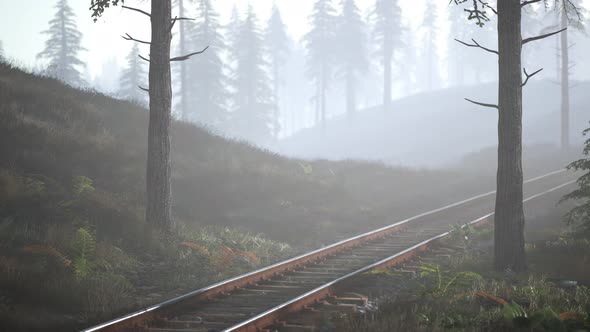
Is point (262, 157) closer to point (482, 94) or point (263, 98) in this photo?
point (263, 98)

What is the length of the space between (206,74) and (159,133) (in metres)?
37.4

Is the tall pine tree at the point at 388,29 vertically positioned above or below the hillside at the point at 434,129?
above

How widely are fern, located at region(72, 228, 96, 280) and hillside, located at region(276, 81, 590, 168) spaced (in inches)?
1297

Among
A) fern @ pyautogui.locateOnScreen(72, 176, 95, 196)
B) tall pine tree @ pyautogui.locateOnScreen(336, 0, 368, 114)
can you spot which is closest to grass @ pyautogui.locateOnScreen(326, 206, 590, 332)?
fern @ pyautogui.locateOnScreen(72, 176, 95, 196)

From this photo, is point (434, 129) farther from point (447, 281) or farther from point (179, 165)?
point (447, 281)

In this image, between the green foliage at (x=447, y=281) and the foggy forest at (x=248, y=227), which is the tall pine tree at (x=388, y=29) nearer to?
the foggy forest at (x=248, y=227)

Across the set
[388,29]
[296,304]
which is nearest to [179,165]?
[296,304]

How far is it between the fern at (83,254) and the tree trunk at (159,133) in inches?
92.1

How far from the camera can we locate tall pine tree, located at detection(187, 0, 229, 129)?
160 feet

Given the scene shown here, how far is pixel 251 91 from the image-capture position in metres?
54.6

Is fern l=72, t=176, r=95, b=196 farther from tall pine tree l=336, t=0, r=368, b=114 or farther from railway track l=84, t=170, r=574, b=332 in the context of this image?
tall pine tree l=336, t=0, r=368, b=114

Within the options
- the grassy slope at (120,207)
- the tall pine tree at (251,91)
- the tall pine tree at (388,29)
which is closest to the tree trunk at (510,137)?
the grassy slope at (120,207)

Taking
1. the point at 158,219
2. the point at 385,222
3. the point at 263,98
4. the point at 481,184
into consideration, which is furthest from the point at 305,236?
the point at 263,98

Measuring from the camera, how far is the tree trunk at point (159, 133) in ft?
40.1
